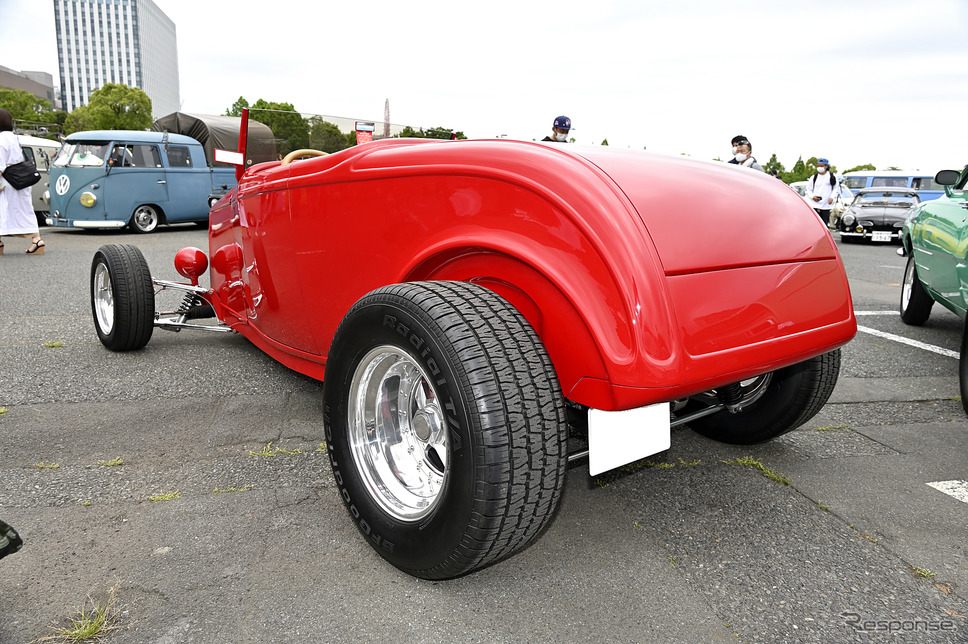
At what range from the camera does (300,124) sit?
3451mm

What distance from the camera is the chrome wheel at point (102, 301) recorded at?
4348 millimetres

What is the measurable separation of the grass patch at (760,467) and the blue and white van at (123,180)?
12061 millimetres

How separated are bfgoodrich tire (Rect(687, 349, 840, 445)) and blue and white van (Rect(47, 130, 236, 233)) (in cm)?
1193

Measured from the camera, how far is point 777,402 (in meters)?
2.64

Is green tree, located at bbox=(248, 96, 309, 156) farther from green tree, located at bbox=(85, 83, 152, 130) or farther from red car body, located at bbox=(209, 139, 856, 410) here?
green tree, located at bbox=(85, 83, 152, 130)

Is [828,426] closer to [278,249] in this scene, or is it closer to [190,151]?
[278,249]

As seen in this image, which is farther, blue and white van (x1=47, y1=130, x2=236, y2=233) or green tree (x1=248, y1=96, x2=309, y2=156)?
blue and white van (x1=47, y1=130, x2=236, y2=233)

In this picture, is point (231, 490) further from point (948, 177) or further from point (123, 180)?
point (123, 180)

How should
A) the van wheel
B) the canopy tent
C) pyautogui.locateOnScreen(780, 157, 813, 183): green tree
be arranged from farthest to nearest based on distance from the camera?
pyautogui.locateOnScreen(780, 157, 813, 183): green tree → the canopy tent → the van wheel

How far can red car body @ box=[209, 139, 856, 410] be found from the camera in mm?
1624

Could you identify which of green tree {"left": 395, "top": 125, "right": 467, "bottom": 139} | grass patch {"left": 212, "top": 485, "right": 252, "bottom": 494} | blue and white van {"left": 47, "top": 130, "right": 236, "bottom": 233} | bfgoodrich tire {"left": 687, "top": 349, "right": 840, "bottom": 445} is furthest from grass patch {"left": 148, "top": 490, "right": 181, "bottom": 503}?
blue and white van {"left": 47, "top": 130, "right": 236, "bottom": 233}

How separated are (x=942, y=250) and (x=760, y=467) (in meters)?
3.17

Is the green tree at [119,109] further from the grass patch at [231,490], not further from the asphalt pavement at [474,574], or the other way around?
the grass patch at [231,490]

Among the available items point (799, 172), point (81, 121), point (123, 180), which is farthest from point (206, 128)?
point (799, 172)
